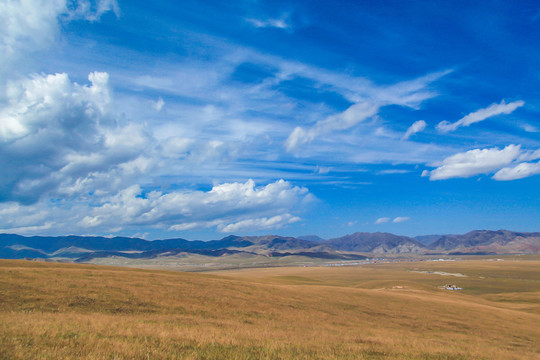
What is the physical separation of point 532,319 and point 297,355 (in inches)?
1942

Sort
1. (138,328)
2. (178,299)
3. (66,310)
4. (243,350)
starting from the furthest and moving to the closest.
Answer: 1. (178,299)
2. (66,310)
3. (138,328)
4. (243,350)

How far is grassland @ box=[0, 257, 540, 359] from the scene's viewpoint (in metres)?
12.1

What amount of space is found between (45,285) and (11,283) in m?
2.46

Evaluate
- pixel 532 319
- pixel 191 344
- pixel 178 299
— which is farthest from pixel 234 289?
pixel 532 319

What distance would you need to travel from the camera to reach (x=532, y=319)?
4469 centimetres

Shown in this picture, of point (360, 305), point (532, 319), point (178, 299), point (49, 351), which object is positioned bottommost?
point (532, 319)

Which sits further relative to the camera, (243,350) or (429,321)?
(429,321)

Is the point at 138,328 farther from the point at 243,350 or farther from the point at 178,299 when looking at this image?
the point at 178,299

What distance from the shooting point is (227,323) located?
22.8m

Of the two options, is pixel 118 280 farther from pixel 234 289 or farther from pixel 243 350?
pixel 243 350

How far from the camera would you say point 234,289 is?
4119cm

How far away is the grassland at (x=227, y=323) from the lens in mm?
12086

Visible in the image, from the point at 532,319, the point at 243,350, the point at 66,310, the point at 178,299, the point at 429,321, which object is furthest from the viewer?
the point at 532,319

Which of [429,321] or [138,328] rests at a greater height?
[138,328]
